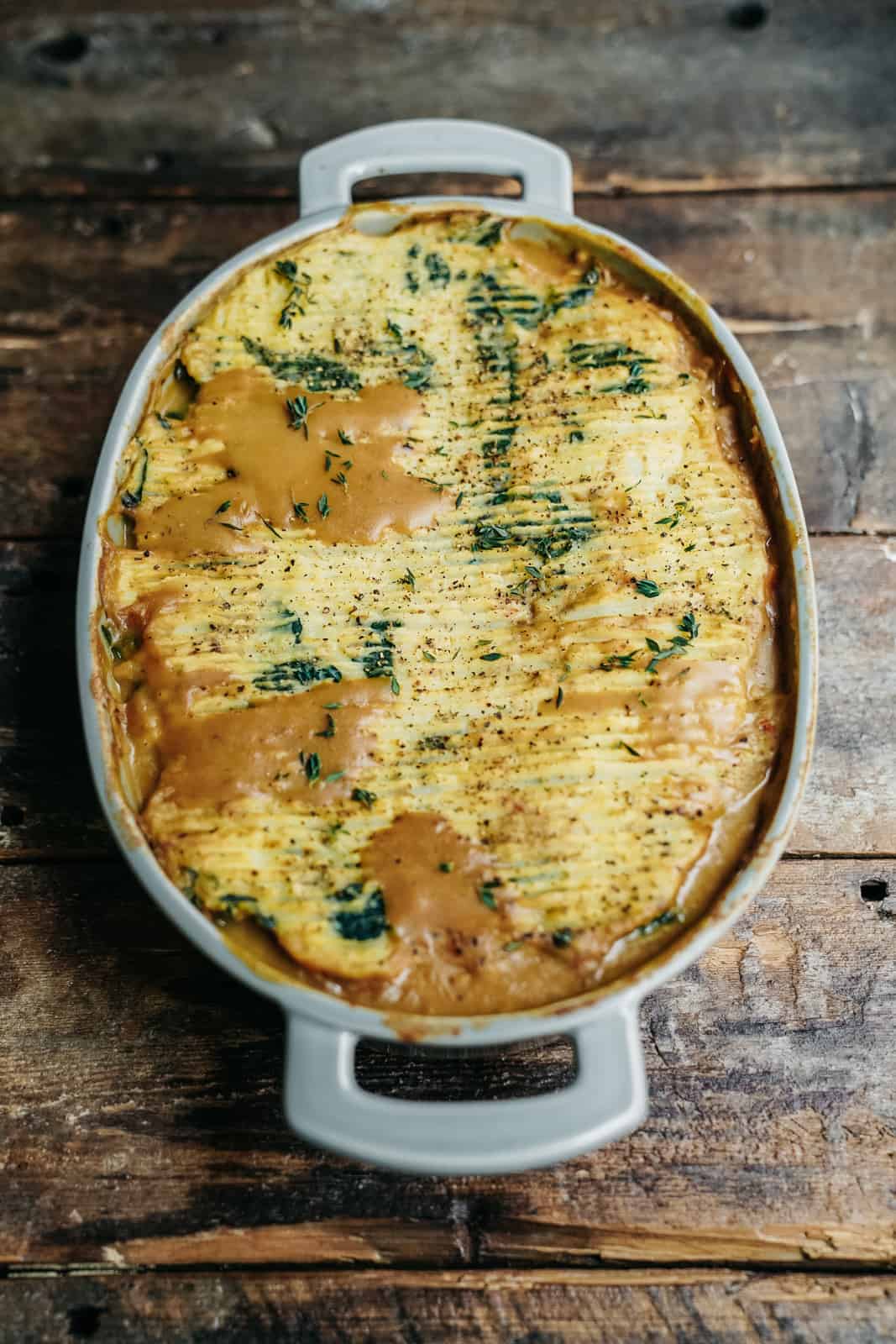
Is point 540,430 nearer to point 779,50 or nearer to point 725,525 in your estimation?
point 725,525

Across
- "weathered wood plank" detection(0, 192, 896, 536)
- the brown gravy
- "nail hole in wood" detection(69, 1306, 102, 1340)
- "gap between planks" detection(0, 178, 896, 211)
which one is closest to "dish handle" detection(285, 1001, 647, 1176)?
"nail hole in wood" detection(69, 1306, 102, 1340)

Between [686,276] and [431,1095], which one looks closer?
[431,1095]

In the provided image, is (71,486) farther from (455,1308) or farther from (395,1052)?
(455,1308)

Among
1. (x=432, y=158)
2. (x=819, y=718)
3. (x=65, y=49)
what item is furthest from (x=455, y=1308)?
(x=65, y=49)

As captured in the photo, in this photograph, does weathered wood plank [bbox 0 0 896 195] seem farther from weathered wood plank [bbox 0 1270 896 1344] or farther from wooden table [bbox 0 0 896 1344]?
weathered wood plank [bbox 0 1270 896 1344]

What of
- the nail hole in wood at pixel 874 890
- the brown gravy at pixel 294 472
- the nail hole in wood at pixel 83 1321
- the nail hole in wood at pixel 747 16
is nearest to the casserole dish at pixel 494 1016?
the brown gravy at pixel 294 472

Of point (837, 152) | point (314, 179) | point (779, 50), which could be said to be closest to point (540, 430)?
point (314, 179)
